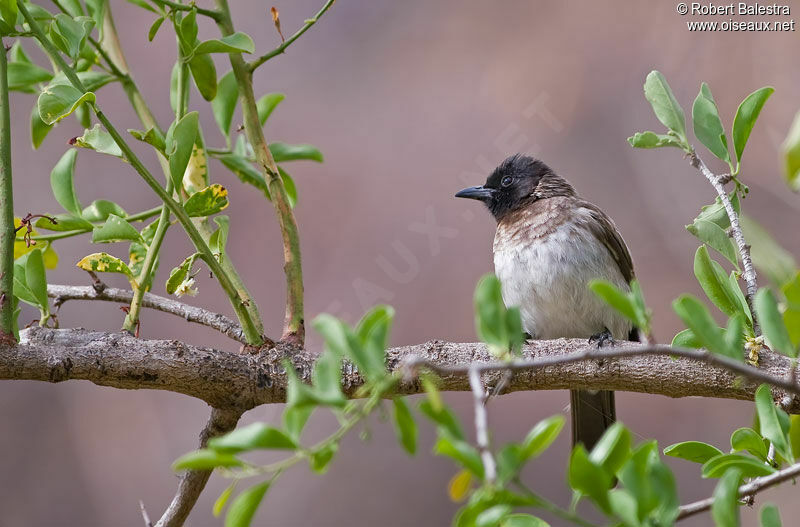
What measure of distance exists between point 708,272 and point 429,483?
122 inches

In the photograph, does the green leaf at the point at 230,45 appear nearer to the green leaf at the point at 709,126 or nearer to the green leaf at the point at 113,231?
the green leaf at the point at 113,231

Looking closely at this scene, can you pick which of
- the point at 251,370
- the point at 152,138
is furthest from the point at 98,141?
the point at 251,370

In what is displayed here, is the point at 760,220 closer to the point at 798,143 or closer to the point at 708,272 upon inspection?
the point at 708,272

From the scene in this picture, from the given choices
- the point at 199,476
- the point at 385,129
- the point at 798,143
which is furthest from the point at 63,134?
the point at 798,143

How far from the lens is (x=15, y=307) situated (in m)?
1.88

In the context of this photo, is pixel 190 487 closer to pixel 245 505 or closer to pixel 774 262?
pixel 245 505

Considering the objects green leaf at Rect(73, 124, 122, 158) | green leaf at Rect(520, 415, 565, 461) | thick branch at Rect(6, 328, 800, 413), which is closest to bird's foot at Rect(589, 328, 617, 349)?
thick branch at Rect(6, 328, 800, 413)

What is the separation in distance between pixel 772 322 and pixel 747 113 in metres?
0.80

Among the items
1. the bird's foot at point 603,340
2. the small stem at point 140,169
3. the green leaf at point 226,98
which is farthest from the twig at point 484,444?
the bird's foot at point 603,340

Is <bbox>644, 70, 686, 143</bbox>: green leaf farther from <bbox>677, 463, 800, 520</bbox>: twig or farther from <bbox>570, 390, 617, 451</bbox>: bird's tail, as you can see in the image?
<bbox>570, 390, 617, 451</bbox>: bird's tail

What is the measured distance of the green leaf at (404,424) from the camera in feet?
3.19

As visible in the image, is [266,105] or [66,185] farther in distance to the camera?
[266,105]

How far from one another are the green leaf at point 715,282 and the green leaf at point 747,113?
0.30 m

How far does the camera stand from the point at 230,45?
6.20 ft
